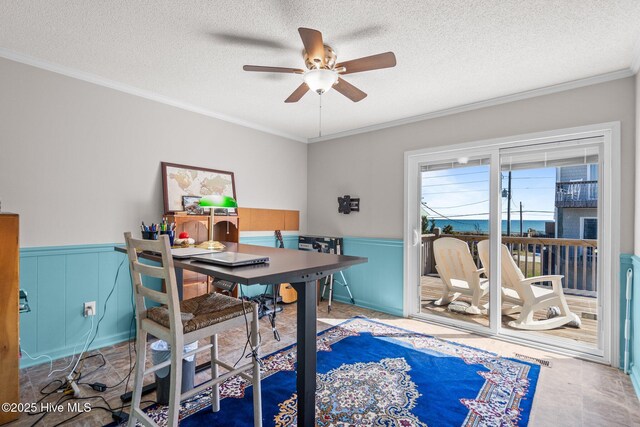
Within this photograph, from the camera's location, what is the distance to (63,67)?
259 centimetres

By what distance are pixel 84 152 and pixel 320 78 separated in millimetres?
2215

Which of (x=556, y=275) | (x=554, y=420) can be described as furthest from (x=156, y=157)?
(x=556, y=275)

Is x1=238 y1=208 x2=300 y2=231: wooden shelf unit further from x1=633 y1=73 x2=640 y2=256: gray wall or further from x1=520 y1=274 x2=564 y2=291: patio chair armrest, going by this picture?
x1=633 y1=73 x2=640 y2=256: gray wall

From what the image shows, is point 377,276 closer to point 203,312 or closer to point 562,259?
point 562,259

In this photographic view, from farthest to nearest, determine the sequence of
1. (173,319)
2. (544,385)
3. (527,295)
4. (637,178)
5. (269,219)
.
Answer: (269,219), (527,295), (637,178), (544,385), (173,319)

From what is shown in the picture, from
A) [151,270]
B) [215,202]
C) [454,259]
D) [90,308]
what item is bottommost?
[90,308]

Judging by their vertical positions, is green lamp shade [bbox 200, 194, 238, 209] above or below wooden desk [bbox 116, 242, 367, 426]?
above

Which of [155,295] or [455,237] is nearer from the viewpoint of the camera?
[155,295]

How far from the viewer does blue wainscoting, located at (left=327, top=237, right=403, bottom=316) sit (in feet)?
12.7

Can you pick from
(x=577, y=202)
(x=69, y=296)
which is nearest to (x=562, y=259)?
(x=577, y=202)

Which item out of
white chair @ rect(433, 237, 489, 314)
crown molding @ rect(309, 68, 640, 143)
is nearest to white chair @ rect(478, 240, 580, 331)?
white chair @ rect(433, 237, 489, 314)

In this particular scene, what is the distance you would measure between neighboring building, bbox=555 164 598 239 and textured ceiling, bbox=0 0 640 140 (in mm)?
840

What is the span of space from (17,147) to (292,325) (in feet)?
9.31

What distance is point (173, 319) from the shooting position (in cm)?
137
